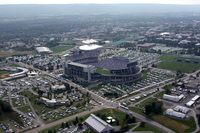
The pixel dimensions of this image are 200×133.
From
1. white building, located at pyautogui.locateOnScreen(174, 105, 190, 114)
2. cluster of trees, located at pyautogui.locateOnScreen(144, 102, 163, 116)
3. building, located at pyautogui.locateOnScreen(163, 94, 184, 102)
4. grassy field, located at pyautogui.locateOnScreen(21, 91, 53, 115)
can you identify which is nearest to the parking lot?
building, located at pyautogui.locateOnScreen(163, 94, 184, 102)

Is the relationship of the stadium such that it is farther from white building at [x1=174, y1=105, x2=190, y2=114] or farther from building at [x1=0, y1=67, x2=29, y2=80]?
white building at [x1=174, y1=105, x2=190, y2=114]

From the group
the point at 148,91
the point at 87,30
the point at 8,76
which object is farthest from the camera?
the point at 87,30

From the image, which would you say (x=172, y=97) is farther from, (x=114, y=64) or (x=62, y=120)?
(x=62, y=120)

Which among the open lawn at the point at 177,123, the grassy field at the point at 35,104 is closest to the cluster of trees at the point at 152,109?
the open lawn at the point at 177,123

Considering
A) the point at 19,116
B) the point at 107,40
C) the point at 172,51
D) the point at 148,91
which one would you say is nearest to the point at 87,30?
the point at 107,40

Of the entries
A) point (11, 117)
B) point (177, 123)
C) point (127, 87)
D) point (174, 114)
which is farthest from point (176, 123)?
point (11, 117)

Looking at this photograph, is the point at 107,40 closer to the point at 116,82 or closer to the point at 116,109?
the point at 116,82
